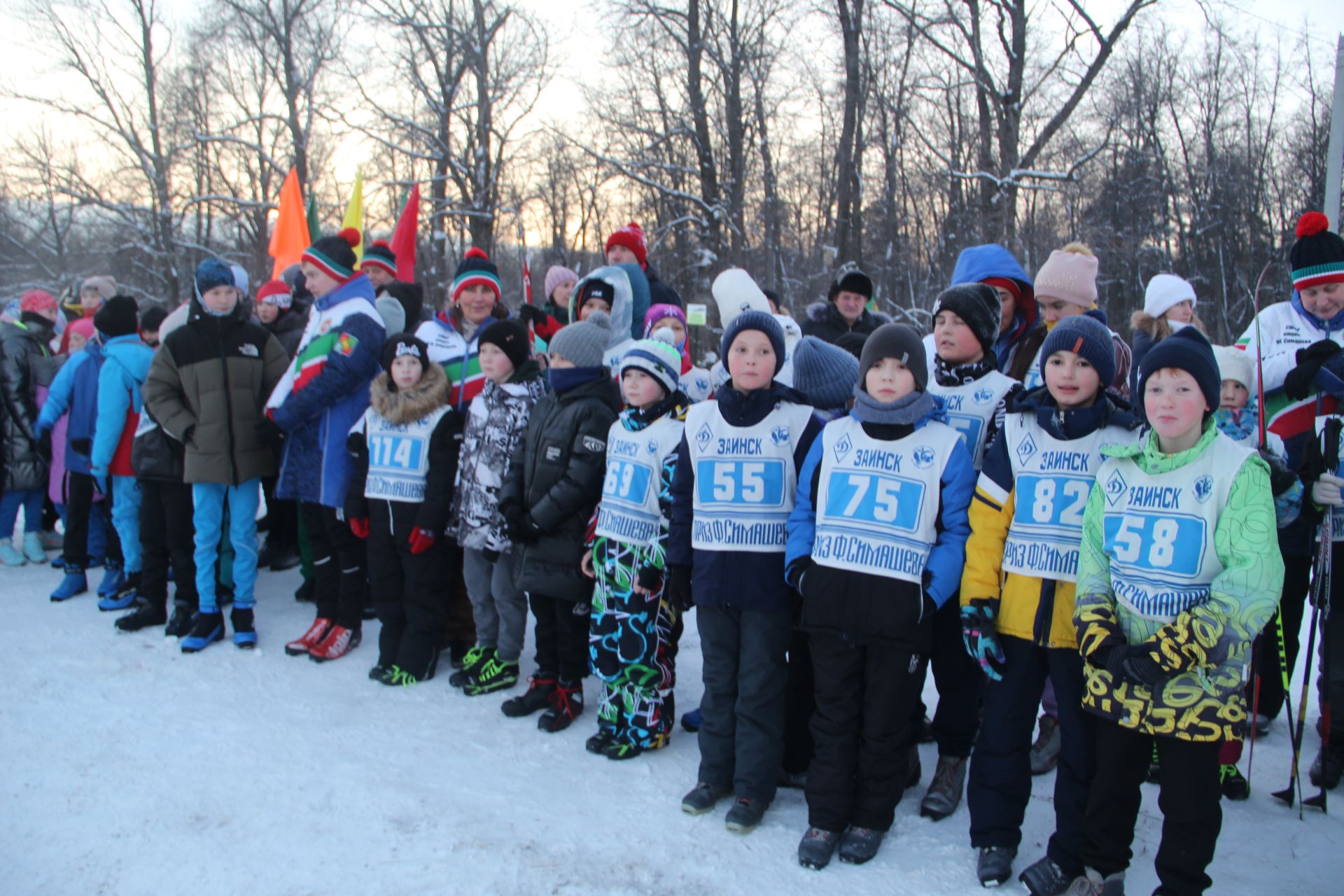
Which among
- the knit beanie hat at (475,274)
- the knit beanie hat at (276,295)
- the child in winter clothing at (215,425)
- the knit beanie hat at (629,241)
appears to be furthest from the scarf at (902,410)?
the knit beanie hat at (276,295)

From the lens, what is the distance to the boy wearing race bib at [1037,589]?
2.85 meters

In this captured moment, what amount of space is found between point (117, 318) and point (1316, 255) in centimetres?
710

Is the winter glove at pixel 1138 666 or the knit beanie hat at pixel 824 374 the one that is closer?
the winter glove at pixel 1138 666

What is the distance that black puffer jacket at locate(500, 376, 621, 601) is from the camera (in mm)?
4133

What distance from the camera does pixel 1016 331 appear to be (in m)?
4.05

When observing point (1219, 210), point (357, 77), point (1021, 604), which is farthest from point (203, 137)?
point (1219, 210)

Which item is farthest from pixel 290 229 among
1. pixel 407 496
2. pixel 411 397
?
pixel 407 496

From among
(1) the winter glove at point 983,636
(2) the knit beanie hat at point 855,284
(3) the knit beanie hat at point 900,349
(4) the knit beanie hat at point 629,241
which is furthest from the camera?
(4) the knit beanie hat at point 629,241

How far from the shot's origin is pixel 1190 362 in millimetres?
2584

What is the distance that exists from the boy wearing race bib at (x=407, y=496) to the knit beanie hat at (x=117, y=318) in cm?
257

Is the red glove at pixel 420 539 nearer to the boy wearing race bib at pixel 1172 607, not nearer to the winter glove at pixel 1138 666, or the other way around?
the boy wearing race bib at pixel 1172 607

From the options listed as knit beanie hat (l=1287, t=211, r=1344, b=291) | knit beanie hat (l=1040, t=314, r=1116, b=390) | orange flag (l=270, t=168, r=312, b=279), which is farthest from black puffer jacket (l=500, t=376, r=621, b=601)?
orange flag (l=270, t=168, r=312, b=279)

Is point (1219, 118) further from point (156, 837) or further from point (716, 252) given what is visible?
point (156, 837)

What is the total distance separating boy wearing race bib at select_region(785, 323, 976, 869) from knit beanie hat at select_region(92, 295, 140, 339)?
5.37 metres
